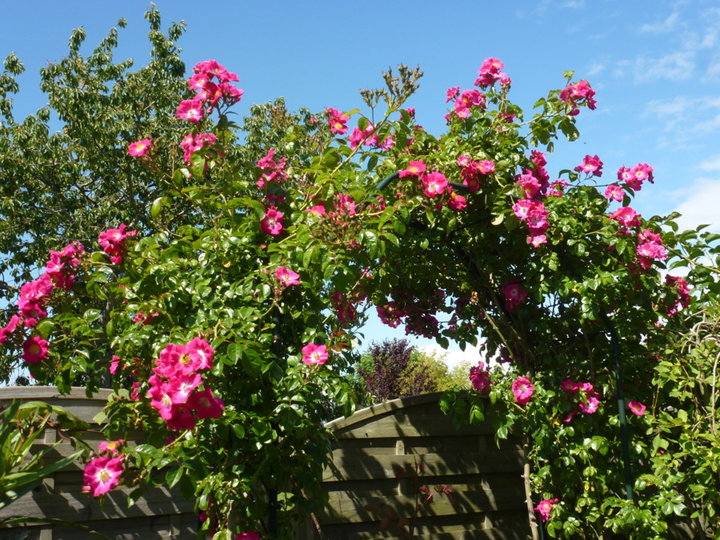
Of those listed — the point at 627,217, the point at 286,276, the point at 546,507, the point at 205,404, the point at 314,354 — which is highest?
the point at 627,217

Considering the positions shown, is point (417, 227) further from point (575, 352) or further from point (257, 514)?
point (257, 514)

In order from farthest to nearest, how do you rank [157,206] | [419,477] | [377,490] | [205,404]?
[419,477] < [377,490] < [157,206] < [205,404]

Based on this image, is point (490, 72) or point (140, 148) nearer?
point (140, 148)

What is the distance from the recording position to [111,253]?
2512mm

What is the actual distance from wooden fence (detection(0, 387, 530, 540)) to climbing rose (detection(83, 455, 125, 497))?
0.99 metres

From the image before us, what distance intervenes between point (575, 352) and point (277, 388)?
5.67ft

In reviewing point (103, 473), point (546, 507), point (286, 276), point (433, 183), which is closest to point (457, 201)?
point (433, 183)

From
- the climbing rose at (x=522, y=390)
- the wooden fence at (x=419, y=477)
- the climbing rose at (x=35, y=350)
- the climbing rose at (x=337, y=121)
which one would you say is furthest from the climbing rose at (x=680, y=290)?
the climbing rose at (x=35, y=350)

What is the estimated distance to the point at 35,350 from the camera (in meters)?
2.44

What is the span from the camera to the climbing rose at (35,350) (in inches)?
96.0

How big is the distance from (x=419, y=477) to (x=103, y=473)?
196 cm

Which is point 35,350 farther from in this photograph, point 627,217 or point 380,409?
point 627,217

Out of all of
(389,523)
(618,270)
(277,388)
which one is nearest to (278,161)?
(277,388)

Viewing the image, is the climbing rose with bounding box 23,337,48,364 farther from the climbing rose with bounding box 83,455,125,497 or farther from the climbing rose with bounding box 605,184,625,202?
the climbing rose with bounding box 605,184,625,202
